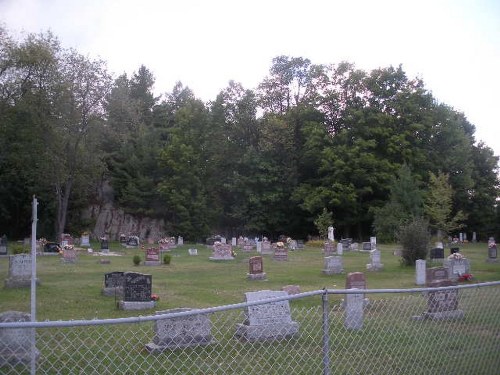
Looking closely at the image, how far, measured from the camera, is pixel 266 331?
28.0 feet

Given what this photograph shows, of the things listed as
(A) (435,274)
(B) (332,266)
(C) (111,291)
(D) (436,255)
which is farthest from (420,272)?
(C) (111,291)

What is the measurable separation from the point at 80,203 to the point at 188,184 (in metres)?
11.0

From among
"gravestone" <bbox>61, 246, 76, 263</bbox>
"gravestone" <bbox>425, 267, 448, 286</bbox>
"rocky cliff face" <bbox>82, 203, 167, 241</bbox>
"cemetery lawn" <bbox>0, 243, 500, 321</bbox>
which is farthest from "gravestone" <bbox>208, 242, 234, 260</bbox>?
"rocky cliff face" <bbox>82, 203, 167, 241</bbox>

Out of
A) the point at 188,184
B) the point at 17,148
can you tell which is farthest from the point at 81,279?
the point at 188,184

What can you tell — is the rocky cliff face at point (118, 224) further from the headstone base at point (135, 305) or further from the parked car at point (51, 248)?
the headstone base at point (135, 305)

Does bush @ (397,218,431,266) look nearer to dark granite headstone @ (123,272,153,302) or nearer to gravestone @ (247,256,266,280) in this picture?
gravestone @ (247,256,266,280)

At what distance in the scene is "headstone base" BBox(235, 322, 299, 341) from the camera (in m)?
8.29

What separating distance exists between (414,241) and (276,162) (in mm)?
32167

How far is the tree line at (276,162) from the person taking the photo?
48.0m

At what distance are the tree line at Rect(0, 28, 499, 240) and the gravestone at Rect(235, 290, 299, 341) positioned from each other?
37059mm

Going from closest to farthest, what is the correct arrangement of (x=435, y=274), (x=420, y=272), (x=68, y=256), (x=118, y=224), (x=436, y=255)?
(x=435, y=274) < (x=420, y=272) < (x=436, y=255) < (x=68, y=256) < (x=118, y=224)

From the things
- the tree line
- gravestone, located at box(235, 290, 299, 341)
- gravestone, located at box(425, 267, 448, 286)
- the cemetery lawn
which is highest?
the tree line

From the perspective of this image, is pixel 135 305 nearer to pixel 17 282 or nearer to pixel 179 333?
pixel 179 333

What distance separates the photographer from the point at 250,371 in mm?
6703
